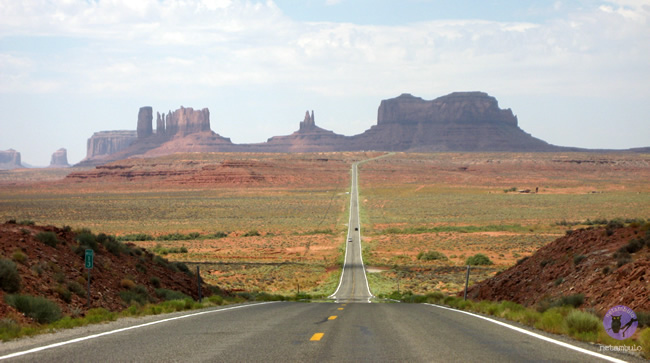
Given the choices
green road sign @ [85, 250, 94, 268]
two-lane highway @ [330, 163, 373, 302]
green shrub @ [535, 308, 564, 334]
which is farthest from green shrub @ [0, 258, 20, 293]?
two-lane highway @ [330, 163, 373, 302]

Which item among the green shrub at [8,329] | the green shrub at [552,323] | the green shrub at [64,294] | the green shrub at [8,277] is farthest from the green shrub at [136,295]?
the green shrub at [552,323]

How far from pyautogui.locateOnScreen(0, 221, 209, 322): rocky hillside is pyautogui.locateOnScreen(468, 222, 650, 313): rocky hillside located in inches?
442

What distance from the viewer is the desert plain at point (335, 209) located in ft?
151

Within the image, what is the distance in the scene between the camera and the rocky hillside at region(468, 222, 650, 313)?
12.1m

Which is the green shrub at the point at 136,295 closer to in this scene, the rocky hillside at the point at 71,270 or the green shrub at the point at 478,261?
the rocky hillside at the point at 71,270

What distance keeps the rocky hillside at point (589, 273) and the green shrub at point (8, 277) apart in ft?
39.6

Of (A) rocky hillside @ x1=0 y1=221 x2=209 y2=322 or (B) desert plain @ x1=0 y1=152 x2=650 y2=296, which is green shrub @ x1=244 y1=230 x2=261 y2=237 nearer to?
(B) desert plain @ x1=0 y1=152 x2=650 y2=296

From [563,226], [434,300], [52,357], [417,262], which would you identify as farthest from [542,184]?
[52,357]

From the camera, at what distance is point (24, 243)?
52.3ft

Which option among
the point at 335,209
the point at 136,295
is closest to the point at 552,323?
the point at 136,295

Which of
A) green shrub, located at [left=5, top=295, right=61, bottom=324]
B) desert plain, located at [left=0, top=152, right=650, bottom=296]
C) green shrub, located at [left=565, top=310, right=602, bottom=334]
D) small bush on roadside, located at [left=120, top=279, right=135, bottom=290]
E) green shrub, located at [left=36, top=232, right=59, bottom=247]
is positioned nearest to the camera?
green shrub, located at [left=565, top=310, right=602, bottom=334]

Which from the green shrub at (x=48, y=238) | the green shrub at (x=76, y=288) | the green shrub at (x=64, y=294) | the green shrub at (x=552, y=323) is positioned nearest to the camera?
the green shrub at (x=552, y=323)

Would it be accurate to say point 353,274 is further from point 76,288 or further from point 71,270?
point 76,288

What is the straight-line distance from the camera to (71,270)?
16047mm
